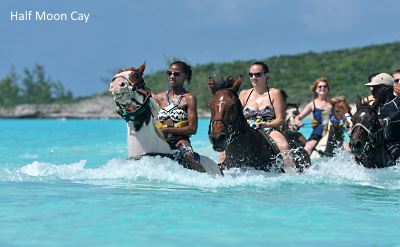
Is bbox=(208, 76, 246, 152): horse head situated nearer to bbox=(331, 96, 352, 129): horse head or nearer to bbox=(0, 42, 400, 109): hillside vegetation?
bbox=(331, 96, 352, 129): horse head

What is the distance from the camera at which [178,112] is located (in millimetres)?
9656

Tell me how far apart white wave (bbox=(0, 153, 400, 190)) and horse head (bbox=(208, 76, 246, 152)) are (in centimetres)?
57

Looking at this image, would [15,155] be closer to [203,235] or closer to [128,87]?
[128,87]

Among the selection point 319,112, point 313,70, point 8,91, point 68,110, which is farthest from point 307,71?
point 319,112

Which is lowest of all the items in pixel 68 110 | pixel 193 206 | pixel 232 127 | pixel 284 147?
pixel 193 206

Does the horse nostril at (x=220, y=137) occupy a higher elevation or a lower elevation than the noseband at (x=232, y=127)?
lower

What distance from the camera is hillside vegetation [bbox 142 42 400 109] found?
82344mm

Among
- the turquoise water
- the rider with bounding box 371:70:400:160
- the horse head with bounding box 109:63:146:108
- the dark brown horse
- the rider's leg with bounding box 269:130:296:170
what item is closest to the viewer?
the turquoise water

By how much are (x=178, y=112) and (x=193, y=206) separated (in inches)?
89.7

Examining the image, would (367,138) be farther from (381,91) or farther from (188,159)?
(188,159)

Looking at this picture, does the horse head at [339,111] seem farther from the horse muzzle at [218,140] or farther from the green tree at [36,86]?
the green tree at [36,86]

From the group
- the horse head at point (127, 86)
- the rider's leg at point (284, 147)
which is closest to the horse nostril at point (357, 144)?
the rider's leg at point (284, 147)

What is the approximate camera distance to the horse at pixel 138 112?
8375 mm

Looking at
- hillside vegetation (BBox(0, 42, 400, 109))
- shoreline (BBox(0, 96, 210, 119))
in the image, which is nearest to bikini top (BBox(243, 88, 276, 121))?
hillside vegetation (BBox(0, 42, 400, 109))
